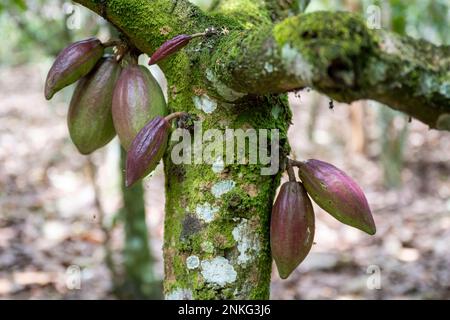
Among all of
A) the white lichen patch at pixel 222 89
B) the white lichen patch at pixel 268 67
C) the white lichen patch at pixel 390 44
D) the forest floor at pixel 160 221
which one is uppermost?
the white lichen patch at pixel 390 44

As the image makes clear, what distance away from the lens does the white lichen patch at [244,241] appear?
949mm

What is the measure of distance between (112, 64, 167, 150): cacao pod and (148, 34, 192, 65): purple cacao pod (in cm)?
10

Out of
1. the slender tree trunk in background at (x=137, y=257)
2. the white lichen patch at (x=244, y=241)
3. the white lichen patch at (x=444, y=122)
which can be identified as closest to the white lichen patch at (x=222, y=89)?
the white lichen patch at (x=244, y=241)

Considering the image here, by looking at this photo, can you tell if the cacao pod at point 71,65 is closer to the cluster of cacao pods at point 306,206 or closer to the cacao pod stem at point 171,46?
the cacao pod stem at point 171,46

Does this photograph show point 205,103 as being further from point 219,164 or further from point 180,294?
point 180,294

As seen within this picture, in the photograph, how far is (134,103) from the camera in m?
1.02

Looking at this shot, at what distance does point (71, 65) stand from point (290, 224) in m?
0.53

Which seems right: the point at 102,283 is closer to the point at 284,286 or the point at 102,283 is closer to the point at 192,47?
the point at 284,286

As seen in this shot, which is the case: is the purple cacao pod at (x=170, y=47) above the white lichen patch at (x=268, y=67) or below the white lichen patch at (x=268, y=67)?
above

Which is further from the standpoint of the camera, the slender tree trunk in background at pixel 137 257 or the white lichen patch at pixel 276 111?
the slender tree trunk in background at pixel 137 257

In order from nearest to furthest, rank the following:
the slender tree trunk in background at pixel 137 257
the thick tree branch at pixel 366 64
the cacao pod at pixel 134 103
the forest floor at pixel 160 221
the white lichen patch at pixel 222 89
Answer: the thick tree branch at pixel 366 64 → the white lichen patch at pixel 222 89 → the cacao pod at pixel 134 103 → the slender tree trunk in background at pixel 137 257 → the forest floor at pixel 160 221

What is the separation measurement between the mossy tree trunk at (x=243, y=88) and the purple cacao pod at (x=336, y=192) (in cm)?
8

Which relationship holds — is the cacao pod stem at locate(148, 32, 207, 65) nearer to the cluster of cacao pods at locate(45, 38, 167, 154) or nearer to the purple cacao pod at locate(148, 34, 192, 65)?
the purple cacao pod at locate(148, 34, 192, 65)
